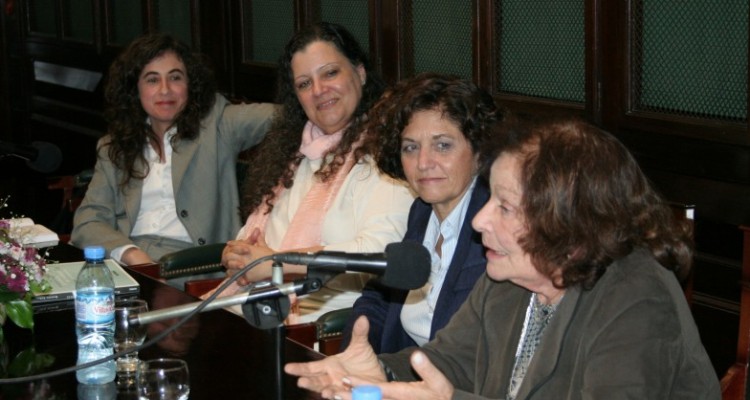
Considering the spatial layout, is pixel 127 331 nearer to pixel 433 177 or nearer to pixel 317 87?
pixel 433 177

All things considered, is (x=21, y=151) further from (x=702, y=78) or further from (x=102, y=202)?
(x=702, y=78)

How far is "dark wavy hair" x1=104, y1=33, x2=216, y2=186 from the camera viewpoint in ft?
13.0

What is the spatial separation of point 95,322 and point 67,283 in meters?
0.74

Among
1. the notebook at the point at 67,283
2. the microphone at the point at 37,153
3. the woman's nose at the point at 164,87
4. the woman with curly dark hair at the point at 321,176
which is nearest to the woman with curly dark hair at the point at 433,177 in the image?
the woman with curly dark hair at the point at 321,176

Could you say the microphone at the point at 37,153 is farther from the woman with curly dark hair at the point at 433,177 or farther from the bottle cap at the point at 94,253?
the woman with curly dark hair at the point at 433,177

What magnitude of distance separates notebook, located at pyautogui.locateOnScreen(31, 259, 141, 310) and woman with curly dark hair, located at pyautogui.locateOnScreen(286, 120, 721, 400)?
102cm

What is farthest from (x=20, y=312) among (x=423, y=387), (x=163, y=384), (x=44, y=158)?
(x=423, y=387)

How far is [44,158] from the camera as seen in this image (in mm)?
3090

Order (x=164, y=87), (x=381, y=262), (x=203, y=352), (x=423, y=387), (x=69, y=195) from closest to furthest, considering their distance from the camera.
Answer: (x=381, y=262)
(x=423, y=387)
(x=203, y=352)
(x=164, y=87)
(x=69, y=195)

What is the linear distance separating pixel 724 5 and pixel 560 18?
26.3 inches

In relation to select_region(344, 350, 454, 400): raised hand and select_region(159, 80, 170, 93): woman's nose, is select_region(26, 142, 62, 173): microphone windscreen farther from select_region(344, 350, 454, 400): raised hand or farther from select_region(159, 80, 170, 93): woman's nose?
select_region(344, 350, 454, 400): raised hand

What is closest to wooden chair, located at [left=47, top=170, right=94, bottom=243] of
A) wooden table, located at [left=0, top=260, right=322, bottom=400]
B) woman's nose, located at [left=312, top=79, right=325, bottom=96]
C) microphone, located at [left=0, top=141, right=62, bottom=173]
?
microphone, located at [left=0, top=141, right=62, bottom=173]

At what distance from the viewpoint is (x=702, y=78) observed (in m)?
3.23

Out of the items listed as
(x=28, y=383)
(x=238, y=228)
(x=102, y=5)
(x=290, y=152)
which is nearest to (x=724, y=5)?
(x=290, y=152)
